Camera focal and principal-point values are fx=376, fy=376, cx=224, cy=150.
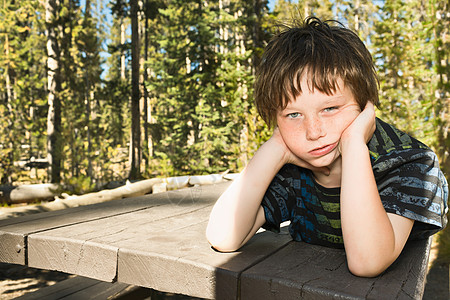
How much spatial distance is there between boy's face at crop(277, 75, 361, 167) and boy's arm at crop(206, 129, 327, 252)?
130mm

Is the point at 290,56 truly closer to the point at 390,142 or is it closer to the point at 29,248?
the point at 390,142

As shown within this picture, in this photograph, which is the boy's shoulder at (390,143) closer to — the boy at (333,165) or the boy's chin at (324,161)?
the boy at (333,165)

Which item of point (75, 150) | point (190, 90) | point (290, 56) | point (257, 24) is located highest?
point (257, 24)

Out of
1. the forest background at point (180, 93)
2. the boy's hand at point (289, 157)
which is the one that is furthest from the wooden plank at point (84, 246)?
the forest background at point (180, 93)

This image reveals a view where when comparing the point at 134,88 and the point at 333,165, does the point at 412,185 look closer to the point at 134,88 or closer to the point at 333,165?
the point at 333,165

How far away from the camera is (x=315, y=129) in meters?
1.27

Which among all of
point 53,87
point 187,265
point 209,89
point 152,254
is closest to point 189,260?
point 187,265

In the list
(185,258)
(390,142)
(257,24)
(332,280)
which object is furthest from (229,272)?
(257,24)

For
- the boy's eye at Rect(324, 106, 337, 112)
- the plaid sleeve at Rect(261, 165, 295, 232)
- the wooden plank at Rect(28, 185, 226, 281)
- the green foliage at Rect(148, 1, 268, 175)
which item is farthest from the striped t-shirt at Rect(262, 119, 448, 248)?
the green foliage at Rect(148, 1, 268, 175)

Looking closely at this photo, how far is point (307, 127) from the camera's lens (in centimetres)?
129

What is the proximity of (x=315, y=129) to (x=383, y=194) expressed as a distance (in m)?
0.33

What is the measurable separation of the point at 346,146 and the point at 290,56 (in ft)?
1.30

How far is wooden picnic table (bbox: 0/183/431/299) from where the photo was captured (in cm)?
103

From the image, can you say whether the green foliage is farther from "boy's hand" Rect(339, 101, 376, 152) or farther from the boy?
"boy's hand" Rect(339, 101, 376, 152)
